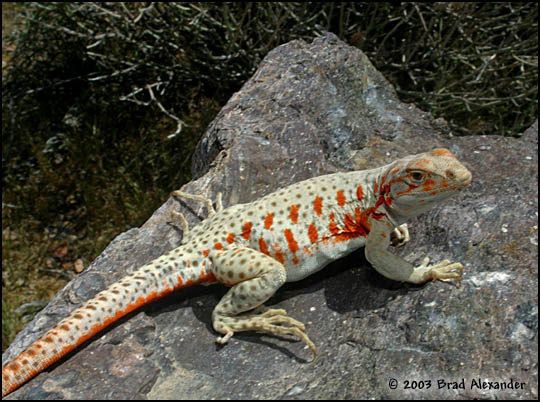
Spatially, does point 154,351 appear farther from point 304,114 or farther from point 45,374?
point 304,114

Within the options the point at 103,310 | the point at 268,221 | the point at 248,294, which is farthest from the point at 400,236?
the point at 103,310

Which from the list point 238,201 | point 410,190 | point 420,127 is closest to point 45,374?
point 238,201

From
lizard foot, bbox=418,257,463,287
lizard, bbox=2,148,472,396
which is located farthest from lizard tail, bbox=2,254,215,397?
lizard foot, bbox=418,257,463,287

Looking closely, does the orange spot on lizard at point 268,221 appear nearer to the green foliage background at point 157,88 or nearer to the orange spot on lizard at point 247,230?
the orange spot on lizard at point 247,230

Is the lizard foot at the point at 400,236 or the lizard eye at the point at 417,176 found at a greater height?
the lizard eye at the point at 417,176

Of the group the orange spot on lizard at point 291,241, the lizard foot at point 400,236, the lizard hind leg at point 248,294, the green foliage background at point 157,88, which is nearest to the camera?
the lizard hind leg at point 248,294

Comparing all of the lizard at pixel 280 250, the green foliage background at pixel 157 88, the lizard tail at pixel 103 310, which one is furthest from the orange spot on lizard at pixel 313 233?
the green foliage background at pixel 157 88

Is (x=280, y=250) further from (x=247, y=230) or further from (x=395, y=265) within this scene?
(x=395, y=265)
